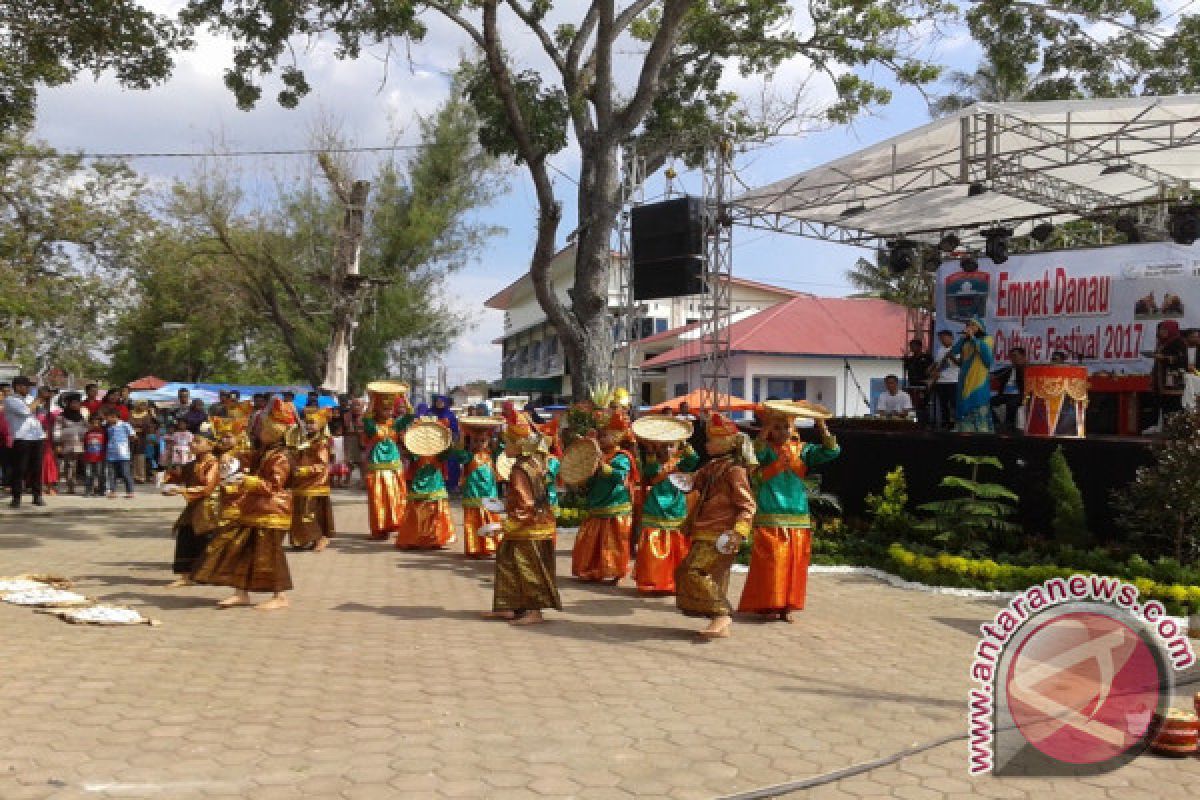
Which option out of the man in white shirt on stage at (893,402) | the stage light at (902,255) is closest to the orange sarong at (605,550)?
the man in white shirt on stage at (893,402)

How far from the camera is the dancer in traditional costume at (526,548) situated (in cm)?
736

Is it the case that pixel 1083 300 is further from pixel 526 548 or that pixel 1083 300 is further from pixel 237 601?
pixel 237 601

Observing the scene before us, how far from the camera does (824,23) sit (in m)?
15.6

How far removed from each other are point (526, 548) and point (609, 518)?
200 centimetres

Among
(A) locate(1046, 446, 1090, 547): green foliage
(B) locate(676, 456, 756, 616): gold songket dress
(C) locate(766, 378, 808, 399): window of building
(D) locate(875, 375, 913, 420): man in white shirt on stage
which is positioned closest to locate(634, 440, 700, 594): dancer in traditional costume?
(B) locate(676, 456, 756, 616): gold songket dress

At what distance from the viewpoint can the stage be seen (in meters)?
9.82

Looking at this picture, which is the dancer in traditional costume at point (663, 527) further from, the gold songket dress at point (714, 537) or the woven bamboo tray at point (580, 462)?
the gold songket dress at point (714, 537)

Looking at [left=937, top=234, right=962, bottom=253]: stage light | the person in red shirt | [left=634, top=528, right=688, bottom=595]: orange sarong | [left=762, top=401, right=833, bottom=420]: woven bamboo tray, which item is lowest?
[left=634, top=528, right=688, bottom=595]: orange sarong

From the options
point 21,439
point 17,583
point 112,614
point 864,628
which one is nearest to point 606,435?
point 864,628

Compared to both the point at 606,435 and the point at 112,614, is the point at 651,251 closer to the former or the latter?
the point at 606,435

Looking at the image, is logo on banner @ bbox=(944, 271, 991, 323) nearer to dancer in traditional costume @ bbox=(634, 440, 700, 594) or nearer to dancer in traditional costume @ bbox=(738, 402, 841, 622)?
dancer in traditional costume @ bbox=(634, 440, 700, 594)

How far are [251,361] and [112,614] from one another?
40.1 metres

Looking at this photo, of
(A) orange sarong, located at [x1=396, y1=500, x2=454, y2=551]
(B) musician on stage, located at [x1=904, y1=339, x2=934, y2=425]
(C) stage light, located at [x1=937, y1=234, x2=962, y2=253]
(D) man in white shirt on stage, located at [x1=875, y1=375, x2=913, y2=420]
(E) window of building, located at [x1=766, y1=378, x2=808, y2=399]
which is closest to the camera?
(A) orange sarong, located at [x1=396, y1=500, x2=454, y2=551]

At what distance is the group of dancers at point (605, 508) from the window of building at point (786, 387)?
797 inches
